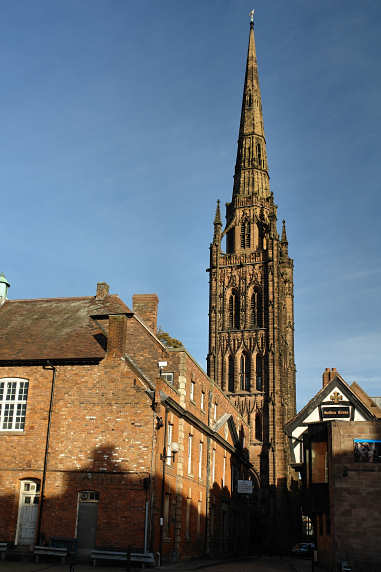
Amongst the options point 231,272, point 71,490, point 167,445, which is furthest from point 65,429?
point 231,272

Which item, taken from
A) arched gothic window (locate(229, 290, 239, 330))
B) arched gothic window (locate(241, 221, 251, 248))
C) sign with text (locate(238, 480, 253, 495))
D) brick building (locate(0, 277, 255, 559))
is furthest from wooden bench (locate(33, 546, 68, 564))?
arched gothic window (locate(241, 221, 251, 248))

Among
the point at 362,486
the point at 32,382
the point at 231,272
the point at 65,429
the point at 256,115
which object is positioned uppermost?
the point at 256,115

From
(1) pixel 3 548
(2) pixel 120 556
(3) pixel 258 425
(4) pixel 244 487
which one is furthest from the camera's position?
(3) pixel 258 425

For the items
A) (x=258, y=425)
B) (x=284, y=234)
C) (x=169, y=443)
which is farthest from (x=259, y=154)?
(x=169, y=443)

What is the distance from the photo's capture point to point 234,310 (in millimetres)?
79125

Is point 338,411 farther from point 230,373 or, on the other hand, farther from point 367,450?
point 230,373

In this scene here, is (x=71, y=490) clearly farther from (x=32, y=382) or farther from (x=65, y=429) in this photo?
(x=32, y=382)

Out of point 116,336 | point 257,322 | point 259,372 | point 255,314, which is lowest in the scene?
point 116,336

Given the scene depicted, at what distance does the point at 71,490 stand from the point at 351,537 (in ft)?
36.9

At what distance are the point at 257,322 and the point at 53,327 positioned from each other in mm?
47007

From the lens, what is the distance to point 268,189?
9081cm

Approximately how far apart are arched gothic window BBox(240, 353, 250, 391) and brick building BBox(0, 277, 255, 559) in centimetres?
3996

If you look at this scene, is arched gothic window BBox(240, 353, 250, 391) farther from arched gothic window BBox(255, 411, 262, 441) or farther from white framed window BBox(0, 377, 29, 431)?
→ white framed window BBox(0, 377, 29, 431)

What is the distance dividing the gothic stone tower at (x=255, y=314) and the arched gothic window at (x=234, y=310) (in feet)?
0.38
